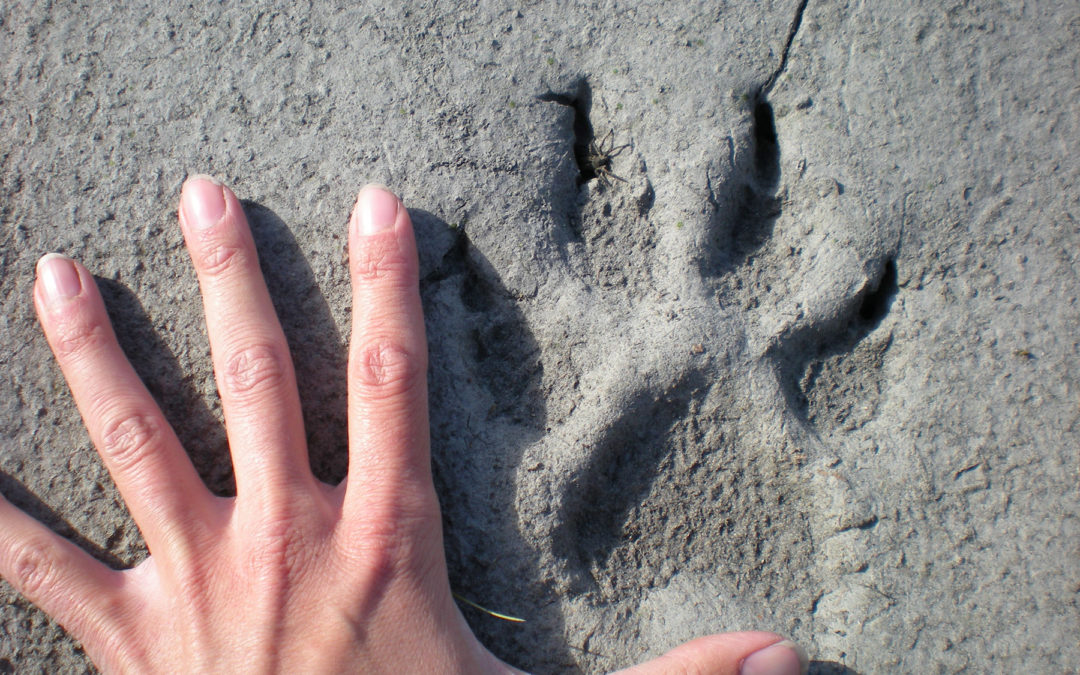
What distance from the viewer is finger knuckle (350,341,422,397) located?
1024 millimetres

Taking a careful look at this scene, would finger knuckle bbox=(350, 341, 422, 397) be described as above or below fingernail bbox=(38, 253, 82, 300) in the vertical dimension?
above

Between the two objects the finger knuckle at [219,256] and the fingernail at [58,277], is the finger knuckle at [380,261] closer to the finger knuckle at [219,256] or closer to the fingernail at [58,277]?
the finger knuckle at [219,256]

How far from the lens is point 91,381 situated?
3.46ft

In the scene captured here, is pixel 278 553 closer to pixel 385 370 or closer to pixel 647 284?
pixel 385 370

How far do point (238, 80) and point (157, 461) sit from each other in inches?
24.1

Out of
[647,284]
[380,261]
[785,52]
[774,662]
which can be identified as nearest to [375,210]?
[380,261]

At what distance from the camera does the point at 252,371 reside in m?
1.03

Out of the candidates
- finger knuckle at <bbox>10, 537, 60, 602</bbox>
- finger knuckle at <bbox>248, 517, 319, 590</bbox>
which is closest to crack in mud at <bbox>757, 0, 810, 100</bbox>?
finger knuckle at <bbox>248, 517, 319, 590</bbox>

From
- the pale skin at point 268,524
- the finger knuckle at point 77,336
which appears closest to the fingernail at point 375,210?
the pale skin at point 268,524

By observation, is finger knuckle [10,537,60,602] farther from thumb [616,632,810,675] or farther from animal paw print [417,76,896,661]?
thumb [616,632,810,675]

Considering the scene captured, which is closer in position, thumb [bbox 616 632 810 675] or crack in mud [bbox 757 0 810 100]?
thumb [bbox 616 632 810 675]

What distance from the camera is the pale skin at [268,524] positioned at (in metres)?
1.00

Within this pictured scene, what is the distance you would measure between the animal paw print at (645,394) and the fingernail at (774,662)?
0.08m

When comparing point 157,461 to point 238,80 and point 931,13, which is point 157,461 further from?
point 931,13
